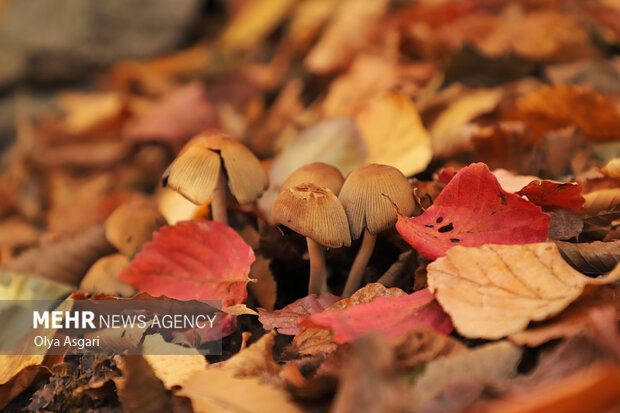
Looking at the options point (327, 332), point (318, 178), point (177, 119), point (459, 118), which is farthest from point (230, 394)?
point (177, 119)

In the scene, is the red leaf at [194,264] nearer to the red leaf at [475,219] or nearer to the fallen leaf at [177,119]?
the red leaf at [475,219]

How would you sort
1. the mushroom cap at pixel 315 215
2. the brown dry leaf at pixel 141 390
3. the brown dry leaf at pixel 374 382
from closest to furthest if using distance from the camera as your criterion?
the brown dry leaf at pixel 374 382 < the brown dry leaf at pixel 141 390 < the mushroom cap at pixel 315 215

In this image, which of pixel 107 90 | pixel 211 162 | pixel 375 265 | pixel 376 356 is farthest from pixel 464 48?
pixel 107 90

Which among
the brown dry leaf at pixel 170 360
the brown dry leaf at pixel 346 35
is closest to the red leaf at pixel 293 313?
the brown dry leaf at pixel 170 360

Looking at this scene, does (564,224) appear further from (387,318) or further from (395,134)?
(395,134)

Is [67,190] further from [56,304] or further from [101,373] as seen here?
[101,373]
